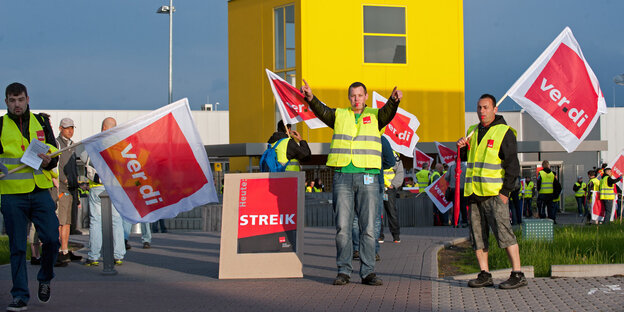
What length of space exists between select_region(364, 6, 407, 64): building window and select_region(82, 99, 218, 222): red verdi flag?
22.0 meters

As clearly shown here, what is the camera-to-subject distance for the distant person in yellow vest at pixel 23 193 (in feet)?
23.1

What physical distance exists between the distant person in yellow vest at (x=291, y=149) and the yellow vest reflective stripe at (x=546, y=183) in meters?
14.7

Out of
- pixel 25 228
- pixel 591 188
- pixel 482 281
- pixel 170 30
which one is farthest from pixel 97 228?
pixel 170 30

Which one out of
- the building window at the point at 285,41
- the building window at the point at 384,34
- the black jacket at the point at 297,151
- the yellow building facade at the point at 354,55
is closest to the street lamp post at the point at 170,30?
the yellow building facade at the point at 354,55

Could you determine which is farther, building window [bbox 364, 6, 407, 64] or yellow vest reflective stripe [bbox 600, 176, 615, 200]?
building window [bbox 364, 6, 407, 64]

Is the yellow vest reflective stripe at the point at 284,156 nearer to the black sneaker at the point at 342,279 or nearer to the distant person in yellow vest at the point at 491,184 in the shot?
the black sneaker at the point at 342,279

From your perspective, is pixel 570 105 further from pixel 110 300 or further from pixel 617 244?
pixel 110 300

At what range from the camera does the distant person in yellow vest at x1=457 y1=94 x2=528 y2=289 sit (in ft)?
25.7

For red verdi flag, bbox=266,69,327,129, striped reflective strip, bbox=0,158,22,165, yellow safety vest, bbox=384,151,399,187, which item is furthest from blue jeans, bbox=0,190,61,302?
yellow safety vest, bbox=384,151,399,187

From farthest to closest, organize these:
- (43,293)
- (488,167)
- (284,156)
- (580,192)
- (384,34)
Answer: (384,34), (580,192), (284,156), (488,167), (43,293)

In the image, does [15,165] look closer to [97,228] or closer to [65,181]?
[97,228]

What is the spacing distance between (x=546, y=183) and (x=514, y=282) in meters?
16.5

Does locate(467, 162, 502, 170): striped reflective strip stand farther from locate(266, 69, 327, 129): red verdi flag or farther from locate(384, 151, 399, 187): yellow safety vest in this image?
locate(384, 151, 399, 187): yellow safety vest

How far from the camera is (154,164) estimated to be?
8641mm
